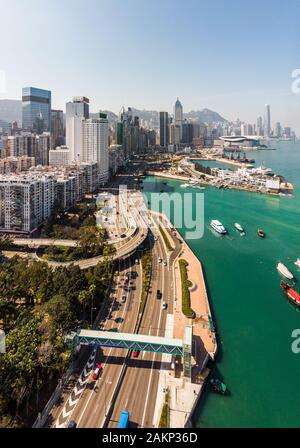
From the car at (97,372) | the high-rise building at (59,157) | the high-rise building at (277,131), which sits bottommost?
the car at (97,372)

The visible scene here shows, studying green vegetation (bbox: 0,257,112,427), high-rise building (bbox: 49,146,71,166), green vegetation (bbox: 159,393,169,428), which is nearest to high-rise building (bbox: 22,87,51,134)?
high-rise building (bbox: 49,146,71,166)

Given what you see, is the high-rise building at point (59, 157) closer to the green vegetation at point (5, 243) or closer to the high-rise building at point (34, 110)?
the green vegetation at point (5, 243)

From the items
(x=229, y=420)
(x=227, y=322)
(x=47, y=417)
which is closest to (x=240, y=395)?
(x=229, y=420)

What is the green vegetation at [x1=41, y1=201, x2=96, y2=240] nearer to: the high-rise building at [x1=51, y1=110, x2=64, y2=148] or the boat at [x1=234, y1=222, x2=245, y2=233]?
the boat at [x1=234, y1=222, x2=245, y2=233]

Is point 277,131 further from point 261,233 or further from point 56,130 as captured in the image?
point 261,233

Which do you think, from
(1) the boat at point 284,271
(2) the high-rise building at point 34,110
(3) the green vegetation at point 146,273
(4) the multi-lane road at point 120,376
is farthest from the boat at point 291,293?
(2) the high-rise building at point 34,110

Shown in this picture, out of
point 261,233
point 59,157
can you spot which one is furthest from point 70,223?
point 59,157
